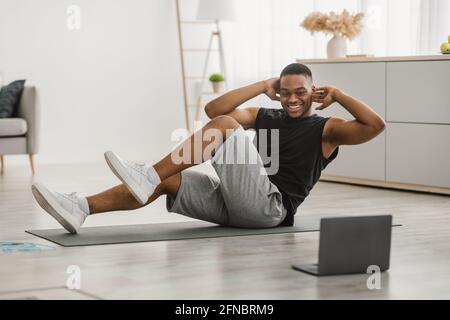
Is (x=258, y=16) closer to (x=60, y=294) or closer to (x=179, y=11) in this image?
(x=179, y=11)

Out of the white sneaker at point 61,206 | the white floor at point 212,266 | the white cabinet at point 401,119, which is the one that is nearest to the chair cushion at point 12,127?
the white floor at point 212,266

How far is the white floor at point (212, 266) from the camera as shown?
2807 mm

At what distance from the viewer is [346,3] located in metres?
6.88

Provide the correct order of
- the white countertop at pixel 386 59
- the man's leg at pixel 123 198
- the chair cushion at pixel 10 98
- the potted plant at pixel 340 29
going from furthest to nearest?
the chair cushion at pixel 10 98
the potted plant at pixel 340 29
the white countertop at pixel 386 59
the man's leg at pixel 123 198

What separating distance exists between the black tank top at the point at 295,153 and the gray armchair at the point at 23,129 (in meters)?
3.13

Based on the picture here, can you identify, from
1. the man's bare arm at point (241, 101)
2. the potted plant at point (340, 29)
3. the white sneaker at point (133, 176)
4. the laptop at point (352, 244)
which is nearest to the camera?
the laptop at point (352, 244)

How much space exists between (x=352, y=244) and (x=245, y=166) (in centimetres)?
87

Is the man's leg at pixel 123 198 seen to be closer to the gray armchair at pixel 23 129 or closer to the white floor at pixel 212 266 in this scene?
the white floor at pixel 212 266

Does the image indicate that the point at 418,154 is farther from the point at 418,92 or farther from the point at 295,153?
the point at 295,153

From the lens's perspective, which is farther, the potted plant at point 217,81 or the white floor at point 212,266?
the potted plant at point 217,81

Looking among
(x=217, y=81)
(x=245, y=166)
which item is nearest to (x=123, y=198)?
(x=245, y=166)

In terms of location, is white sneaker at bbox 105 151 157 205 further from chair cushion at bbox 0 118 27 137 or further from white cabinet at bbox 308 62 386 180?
chair cushion at bbox 0 118 27 137

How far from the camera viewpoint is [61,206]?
3.73 metres

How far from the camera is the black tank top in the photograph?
3922 mm
